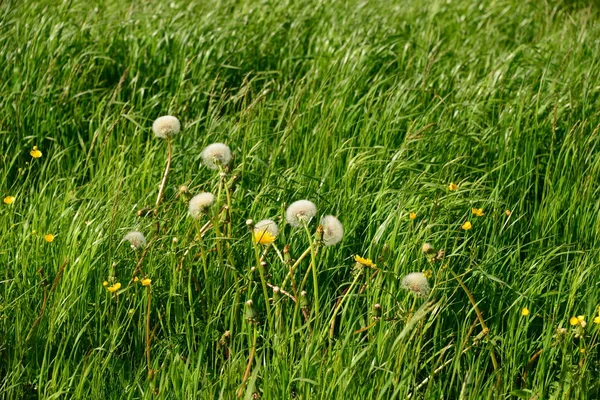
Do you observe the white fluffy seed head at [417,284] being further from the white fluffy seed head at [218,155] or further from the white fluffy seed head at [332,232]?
the white fluffy seed head at [218,155]

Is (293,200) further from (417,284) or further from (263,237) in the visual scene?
(417,284)

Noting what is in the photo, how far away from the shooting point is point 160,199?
8.82ft

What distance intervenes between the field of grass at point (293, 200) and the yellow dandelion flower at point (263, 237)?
0.03 meters

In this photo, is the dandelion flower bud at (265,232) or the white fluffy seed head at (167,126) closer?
the dandelion flower bud at (265,232)

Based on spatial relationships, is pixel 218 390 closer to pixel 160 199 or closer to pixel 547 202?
pixel 160 199

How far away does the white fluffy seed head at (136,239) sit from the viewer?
7.73ft

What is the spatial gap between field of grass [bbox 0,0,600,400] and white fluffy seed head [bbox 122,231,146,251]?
1.2 inches

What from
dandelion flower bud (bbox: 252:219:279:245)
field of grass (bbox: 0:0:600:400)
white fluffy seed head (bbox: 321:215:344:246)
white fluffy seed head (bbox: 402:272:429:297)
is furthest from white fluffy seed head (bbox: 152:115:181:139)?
white fluffy seed head (bbox: 402:272:429:297)

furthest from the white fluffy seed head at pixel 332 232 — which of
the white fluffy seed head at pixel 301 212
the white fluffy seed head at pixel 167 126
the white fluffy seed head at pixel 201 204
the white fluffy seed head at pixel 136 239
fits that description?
the white fluffy seed head at pixel 167 126

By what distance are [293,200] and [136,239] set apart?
0.61 meters

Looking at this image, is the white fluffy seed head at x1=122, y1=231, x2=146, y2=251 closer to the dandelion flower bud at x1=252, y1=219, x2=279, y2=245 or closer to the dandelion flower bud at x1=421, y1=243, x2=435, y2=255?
the dandelion flower bud at x1=252, y1=219, x2=279, y2=245

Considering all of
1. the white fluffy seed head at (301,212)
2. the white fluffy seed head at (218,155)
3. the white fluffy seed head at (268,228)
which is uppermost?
the white fluffy seed head at (218,155)

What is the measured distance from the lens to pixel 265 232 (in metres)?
2.23

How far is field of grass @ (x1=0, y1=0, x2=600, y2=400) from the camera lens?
2168mm
